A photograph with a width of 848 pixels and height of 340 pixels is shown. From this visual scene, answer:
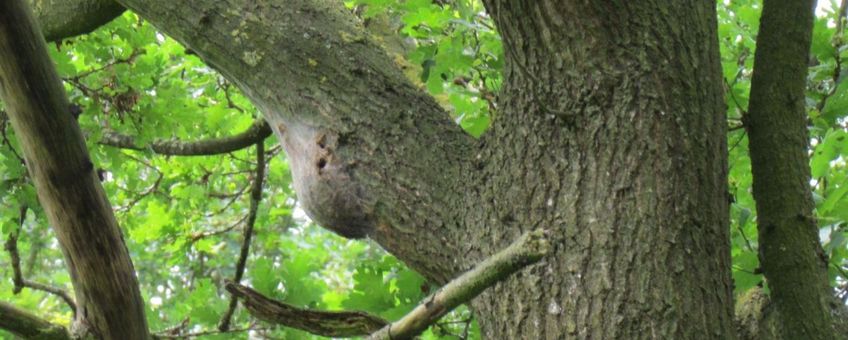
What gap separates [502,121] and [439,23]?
0.70 meters

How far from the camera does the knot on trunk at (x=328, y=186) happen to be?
1.89m

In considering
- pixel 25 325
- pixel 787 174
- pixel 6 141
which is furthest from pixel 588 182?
pixel 6 141

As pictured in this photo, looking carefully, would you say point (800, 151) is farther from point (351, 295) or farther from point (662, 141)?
point (351, 295)

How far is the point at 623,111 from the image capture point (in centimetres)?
159

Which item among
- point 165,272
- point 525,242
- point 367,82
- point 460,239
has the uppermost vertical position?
point 165,272

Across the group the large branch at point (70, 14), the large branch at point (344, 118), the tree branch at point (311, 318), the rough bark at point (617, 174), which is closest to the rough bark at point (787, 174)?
the rough bark at point (617, 174)

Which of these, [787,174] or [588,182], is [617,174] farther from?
[787,174]

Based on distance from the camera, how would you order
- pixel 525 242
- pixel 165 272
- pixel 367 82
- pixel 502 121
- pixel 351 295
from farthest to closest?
pixel 165 272, pixel 351 295, pixel 367 82, pixel 502 121, pixel 525 242

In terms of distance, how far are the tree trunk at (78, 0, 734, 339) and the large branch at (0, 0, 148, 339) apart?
1.64 feet

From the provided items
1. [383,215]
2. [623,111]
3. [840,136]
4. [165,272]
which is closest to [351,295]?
[383,215]

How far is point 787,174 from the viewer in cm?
182

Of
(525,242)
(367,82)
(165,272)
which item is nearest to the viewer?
(525,242)

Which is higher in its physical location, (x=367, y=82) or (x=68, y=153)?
(x=367, y=82)

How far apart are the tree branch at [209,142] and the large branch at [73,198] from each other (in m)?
1.40
